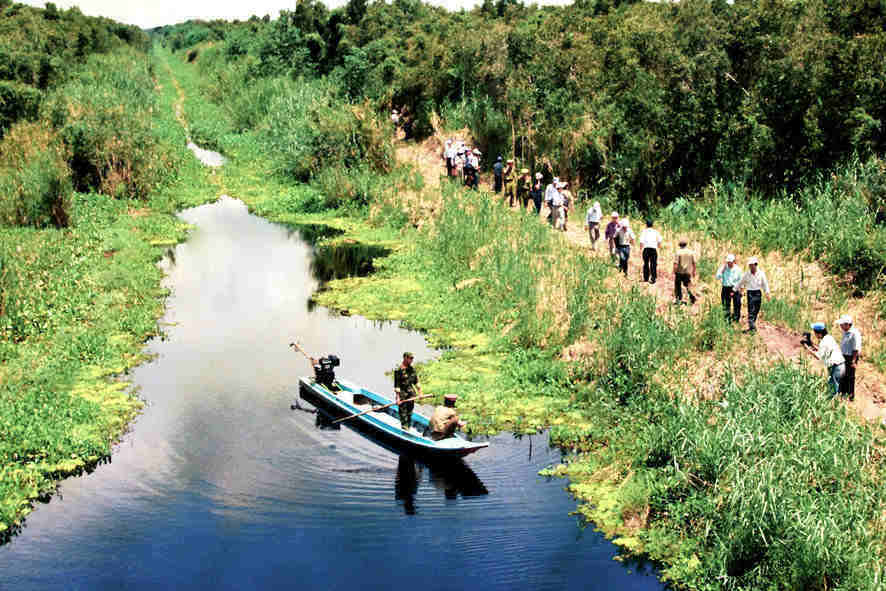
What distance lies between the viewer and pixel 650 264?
21562 mm

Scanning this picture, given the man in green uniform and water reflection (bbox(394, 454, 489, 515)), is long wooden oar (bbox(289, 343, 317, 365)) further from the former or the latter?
water reflection (bbox(394, 454, 489, 515))

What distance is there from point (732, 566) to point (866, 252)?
10.8 m

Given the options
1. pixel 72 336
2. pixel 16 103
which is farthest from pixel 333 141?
pixel 72 336

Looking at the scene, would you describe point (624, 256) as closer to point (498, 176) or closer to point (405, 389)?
point (405, 389)

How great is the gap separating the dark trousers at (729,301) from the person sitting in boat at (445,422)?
6.55 metres

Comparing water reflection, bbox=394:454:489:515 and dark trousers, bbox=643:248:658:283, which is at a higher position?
dark trousers, bbox=643:248:658:283

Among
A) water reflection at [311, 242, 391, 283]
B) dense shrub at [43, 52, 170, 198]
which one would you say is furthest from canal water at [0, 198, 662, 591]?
dense shrub at [43, 52, 170, 198]

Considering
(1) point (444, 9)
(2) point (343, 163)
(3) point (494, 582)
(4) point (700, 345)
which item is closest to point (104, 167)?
(2) point (343, 163)

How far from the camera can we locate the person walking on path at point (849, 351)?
15.4 metres

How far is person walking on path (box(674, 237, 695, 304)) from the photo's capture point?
19.5 metres

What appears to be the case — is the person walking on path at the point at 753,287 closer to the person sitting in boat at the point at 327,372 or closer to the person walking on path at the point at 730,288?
the person walking on path at the point at 730,288

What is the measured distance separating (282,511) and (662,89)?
2086 cm

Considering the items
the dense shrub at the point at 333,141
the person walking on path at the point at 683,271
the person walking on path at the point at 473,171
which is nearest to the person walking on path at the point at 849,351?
the person walking on path at the point at 683,271

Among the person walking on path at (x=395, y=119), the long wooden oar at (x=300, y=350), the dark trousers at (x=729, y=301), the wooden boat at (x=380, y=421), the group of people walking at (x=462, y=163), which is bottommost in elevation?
the wooden boat at (x=380, y=421)
